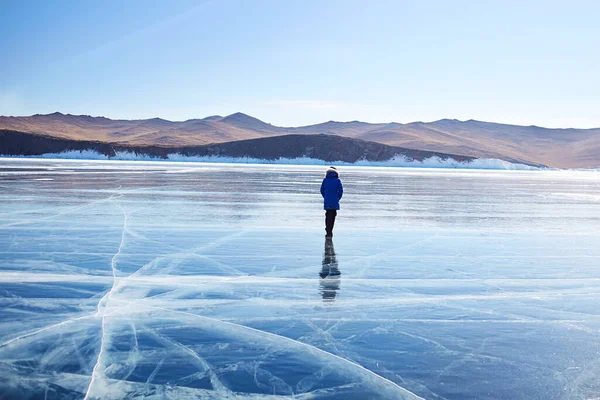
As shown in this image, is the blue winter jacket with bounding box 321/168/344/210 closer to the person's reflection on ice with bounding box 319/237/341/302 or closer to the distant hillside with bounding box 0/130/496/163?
the person's reflection on ice with bounding box 319/237/341/302

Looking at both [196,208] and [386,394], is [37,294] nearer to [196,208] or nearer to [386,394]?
[386,394]

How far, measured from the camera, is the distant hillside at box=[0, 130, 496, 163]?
322 ft

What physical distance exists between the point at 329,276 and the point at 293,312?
178 centimetres

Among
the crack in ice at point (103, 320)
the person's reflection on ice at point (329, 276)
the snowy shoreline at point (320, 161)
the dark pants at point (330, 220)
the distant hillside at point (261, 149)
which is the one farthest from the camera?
the distant hillside at point (261, 149)

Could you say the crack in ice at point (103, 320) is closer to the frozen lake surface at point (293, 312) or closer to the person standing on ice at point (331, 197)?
the frozen lake surface at point (293, 312)

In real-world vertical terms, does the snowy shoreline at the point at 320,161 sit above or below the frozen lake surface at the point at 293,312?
above

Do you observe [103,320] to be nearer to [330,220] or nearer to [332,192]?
[330,220]

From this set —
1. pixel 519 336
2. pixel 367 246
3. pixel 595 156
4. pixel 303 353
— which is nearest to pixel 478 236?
pixel 367 246

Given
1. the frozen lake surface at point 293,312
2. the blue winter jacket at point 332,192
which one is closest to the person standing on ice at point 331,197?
the blue winter jacket at point 332,192

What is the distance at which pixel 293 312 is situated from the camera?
5.56 meters

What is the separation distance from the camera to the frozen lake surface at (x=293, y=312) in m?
3.85

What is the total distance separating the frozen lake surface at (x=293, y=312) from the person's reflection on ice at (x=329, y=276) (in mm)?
35

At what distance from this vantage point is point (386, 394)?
363 centimetres

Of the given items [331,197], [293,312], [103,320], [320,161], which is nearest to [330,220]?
[331,197]
